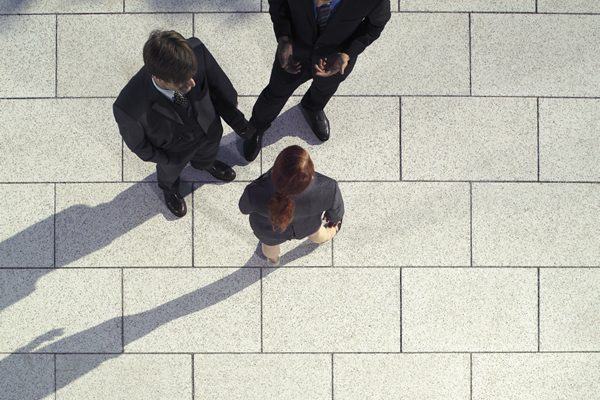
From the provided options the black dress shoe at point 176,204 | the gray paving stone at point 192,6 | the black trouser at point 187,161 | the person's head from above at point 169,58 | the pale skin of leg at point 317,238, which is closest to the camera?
the person's head from above at point 169,58

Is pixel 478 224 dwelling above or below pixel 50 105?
below

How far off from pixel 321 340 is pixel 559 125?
8.38 feet

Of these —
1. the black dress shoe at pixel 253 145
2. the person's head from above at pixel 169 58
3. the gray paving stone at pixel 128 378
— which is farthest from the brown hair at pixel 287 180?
the gray paving stone at pixel 128 378

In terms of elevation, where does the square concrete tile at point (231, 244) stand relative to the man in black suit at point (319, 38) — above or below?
below

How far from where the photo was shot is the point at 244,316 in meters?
4.37

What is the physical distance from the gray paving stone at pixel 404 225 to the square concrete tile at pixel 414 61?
0.77 metres

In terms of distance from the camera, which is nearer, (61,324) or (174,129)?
(174,129)

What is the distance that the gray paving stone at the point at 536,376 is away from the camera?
14.4ft

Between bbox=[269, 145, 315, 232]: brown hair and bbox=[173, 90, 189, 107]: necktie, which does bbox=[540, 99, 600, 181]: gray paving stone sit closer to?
bbox=[269, 145, 315, 232]: brown hair

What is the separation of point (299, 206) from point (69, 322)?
2.42 metres

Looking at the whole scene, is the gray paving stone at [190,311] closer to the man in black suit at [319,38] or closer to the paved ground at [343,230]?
the paved ground at [343,230]

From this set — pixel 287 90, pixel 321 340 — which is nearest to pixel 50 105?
pixel 287 90

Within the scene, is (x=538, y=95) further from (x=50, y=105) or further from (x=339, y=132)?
(x=50, y=105)

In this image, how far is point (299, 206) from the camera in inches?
119
